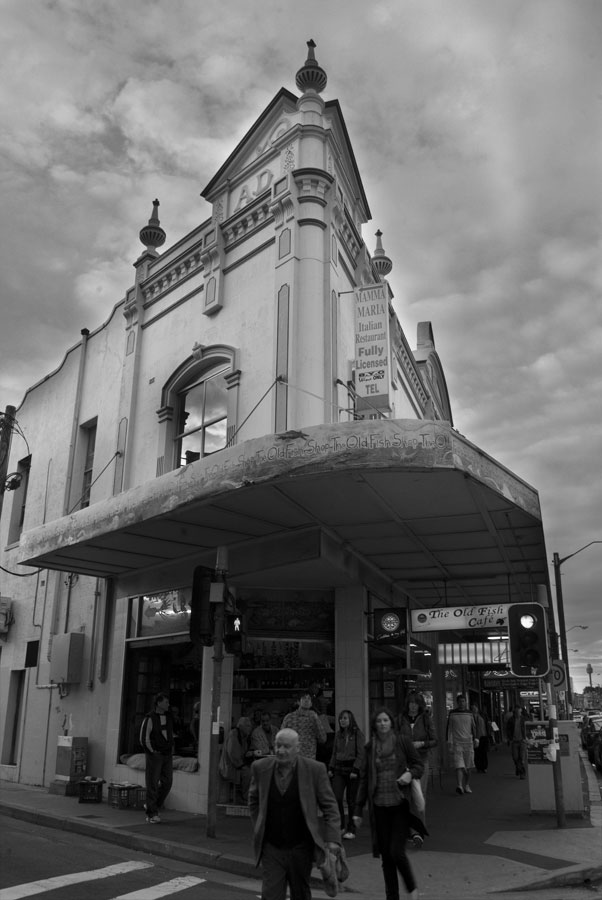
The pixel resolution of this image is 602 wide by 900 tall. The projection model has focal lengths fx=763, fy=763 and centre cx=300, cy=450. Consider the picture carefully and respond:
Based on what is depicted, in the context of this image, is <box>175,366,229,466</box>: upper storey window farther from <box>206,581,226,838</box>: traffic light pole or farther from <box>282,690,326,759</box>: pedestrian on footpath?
<box>282,690,326,759</box>: pedestrian on footpath

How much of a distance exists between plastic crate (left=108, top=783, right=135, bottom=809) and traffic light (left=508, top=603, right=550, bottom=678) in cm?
703

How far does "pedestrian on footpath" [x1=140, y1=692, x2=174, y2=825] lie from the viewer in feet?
39.3

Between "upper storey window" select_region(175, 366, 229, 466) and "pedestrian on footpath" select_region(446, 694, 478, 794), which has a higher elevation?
"upper storey window" select_region(175, 366, 229, 466)

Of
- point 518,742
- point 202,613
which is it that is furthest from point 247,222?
point 518,742

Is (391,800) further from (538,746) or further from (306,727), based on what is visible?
(538,746)

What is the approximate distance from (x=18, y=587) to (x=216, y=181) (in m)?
11.1

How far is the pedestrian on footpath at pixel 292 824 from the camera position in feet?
17.2

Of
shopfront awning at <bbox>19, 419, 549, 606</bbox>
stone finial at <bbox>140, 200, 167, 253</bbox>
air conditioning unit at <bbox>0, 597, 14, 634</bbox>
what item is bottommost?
air conditioning unit at <bbox>0, 597, 14, 634</bbox>

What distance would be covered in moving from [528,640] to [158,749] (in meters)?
6.01

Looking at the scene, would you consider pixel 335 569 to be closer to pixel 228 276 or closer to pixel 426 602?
pixel 228 276

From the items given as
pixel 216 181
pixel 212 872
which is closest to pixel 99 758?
pixel 212 872

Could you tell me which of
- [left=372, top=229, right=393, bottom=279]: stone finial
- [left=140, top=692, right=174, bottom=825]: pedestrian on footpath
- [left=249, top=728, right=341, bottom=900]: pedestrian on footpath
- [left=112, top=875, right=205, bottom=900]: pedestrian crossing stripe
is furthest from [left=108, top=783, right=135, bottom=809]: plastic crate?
[left=372, top=229, right=393, bottom=279]: stone finial

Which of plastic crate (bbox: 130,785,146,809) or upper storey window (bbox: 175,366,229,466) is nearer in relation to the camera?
plastic crate (bbox: 130,785,146,809)

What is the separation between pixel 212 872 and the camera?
8.70 meters
